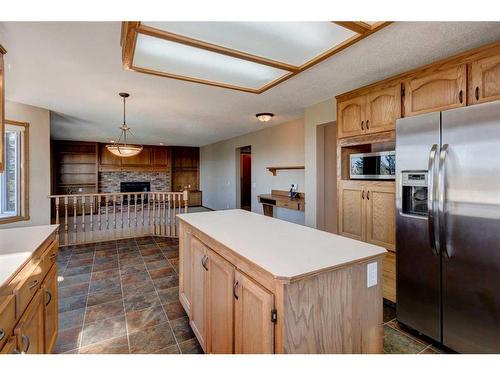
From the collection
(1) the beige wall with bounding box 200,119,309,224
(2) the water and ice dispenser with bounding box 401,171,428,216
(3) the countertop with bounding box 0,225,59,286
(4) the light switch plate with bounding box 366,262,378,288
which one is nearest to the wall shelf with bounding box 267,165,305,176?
(1) the beige wall with bounding box 200,119,309,224

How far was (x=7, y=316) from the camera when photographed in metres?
0.99

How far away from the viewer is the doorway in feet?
24.2

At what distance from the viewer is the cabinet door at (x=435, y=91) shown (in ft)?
5.89

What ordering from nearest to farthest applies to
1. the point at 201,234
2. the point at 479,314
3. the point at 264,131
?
Answer: the point at 479,314, the point at 201,234, the point at 264,131

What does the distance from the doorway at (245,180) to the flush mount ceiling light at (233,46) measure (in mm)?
4828

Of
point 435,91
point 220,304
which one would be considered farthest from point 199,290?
point 435,91

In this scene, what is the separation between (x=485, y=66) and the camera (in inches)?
65.7

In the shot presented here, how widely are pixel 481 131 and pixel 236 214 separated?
1917 mm

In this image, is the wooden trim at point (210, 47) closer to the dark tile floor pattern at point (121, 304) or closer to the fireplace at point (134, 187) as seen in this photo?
the dark tile floor pattern at point (121, 304)

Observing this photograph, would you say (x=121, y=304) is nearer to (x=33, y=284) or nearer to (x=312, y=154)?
(x=33, y=284)

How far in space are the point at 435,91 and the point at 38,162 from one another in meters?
5.28

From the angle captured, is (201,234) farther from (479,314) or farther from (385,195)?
(479,314)

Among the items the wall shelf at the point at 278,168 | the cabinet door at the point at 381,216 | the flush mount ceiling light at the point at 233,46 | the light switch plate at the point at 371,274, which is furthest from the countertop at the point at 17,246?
the wall shelf at the point at 278,168
